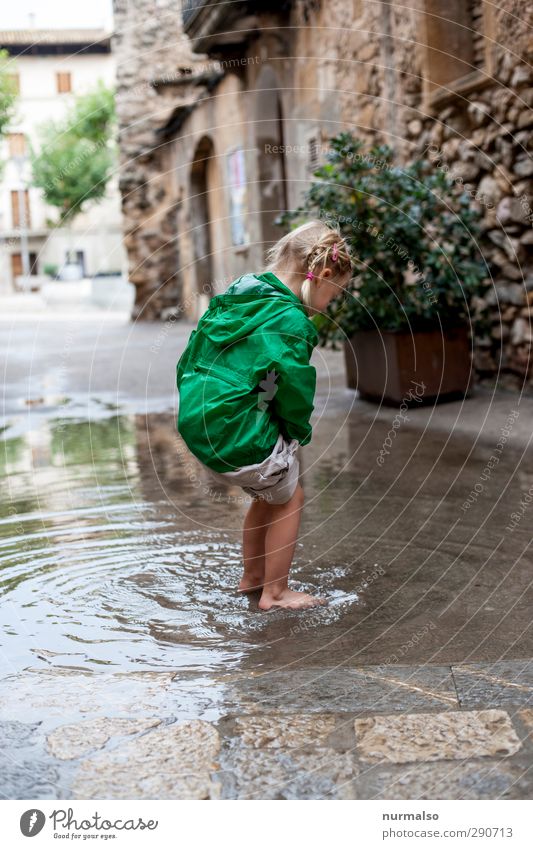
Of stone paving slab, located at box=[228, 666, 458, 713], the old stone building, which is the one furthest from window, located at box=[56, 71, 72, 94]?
stone paving slab, located at box=[228, 666, 458, 713]

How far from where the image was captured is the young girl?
2.95 m

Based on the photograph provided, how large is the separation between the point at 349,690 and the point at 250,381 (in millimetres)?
937

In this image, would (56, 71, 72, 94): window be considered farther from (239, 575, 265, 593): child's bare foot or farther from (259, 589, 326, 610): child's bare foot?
(259, 589, 326, 610): child's bare foot

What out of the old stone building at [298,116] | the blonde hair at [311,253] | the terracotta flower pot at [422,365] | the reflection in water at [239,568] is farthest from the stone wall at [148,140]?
the blonde hair at [311,253]

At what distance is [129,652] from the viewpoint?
2.79m

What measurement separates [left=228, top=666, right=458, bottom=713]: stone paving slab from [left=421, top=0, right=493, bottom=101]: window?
5970 millimetres

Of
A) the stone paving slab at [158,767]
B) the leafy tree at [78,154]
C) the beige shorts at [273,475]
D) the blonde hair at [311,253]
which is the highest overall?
the blonde hair at [311,253]

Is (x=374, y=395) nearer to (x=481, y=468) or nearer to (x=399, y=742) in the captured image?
(x=481, y=468)

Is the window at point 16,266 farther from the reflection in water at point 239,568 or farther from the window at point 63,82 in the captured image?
the reflection in water at point 239,568

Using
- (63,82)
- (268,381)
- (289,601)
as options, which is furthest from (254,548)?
(63,82)

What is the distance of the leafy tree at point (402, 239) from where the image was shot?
22.3 ft

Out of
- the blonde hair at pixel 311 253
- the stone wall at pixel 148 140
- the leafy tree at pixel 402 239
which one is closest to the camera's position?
the blonde hair at pixel 311 253

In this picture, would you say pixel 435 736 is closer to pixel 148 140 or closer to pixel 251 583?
pixel 251 583

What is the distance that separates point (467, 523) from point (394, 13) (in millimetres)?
5881
